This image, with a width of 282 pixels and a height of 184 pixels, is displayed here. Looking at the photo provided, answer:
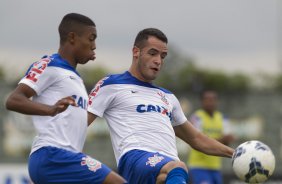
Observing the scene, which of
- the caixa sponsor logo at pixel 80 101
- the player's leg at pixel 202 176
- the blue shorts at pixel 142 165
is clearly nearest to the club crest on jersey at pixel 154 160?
the blue shorts at pixel 142 165

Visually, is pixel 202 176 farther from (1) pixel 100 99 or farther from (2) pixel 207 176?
(1) pixel 100 99

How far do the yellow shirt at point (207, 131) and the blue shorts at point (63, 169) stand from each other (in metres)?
9.15

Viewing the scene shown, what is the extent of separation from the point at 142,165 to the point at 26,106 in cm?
157

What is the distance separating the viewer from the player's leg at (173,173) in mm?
7340

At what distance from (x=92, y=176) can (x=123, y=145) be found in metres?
1.20

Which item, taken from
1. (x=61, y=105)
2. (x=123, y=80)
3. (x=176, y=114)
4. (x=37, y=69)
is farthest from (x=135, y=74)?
(x=61, y=105)

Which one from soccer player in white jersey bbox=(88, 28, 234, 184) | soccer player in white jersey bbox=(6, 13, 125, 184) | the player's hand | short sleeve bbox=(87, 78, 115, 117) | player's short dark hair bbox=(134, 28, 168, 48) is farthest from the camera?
player's short dark hair bbox=(134, 28, 168, 48)

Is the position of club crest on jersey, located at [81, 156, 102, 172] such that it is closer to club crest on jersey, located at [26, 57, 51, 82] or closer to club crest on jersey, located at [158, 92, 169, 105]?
Answer: club crest on jersey, located at [26, 57, 51, 82]

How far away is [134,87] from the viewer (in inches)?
328

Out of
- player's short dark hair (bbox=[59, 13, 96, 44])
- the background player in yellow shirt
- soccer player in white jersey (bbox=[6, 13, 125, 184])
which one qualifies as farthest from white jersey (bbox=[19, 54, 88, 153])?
the background player in yellow shirt

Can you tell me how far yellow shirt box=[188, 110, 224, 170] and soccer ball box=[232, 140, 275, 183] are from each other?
7901mm

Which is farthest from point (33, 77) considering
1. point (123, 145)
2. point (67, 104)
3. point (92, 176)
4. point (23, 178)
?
point (23, 178)

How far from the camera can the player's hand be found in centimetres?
658

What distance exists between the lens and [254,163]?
7.93 metres
